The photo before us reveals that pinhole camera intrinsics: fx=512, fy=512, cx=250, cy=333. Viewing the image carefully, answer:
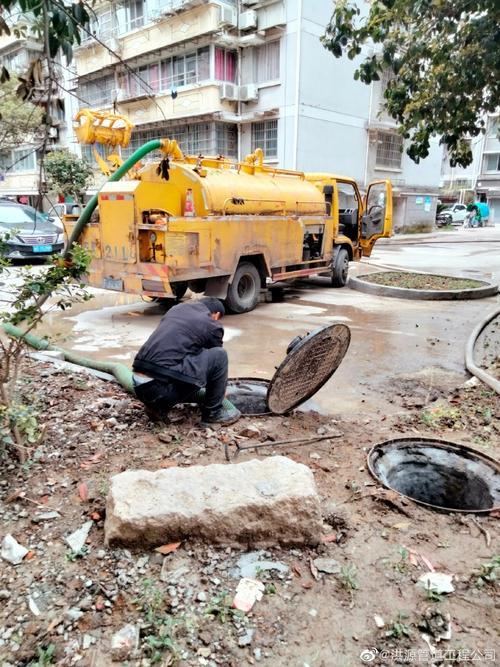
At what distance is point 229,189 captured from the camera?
7.88 metres

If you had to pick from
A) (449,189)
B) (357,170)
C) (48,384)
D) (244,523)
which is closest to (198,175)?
(48,384)

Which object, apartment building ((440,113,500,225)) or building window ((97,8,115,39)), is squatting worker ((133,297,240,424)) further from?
apartment building ((440,113,500,225))

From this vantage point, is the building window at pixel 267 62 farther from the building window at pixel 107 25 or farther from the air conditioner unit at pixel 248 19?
the building window at pixel 107 25

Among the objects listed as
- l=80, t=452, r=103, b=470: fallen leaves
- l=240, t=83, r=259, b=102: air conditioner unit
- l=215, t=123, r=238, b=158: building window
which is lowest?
l=80, t=452, r=103, b=470: fallen leaves

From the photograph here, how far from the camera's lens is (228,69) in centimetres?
2128

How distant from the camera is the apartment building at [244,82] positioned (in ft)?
65.6

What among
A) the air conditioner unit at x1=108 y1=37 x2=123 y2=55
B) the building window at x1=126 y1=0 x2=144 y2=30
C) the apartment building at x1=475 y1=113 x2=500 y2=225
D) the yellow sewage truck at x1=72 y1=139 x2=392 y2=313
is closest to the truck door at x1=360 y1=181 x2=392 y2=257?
the yellow sewage truck at x1=72 y1=139 x2=392 y2=313

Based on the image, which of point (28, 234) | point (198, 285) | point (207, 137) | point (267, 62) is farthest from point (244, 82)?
point (198, 285)

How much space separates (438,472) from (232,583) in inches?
71.5

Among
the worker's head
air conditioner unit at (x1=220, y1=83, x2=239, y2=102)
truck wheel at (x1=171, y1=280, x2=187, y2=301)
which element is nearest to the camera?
the worker's head

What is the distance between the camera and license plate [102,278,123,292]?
754 cm

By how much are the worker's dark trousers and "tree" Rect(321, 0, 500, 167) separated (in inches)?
184

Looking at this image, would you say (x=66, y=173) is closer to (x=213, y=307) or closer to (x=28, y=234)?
(x=28, y=234)

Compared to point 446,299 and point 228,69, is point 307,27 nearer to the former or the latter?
point 228,69
